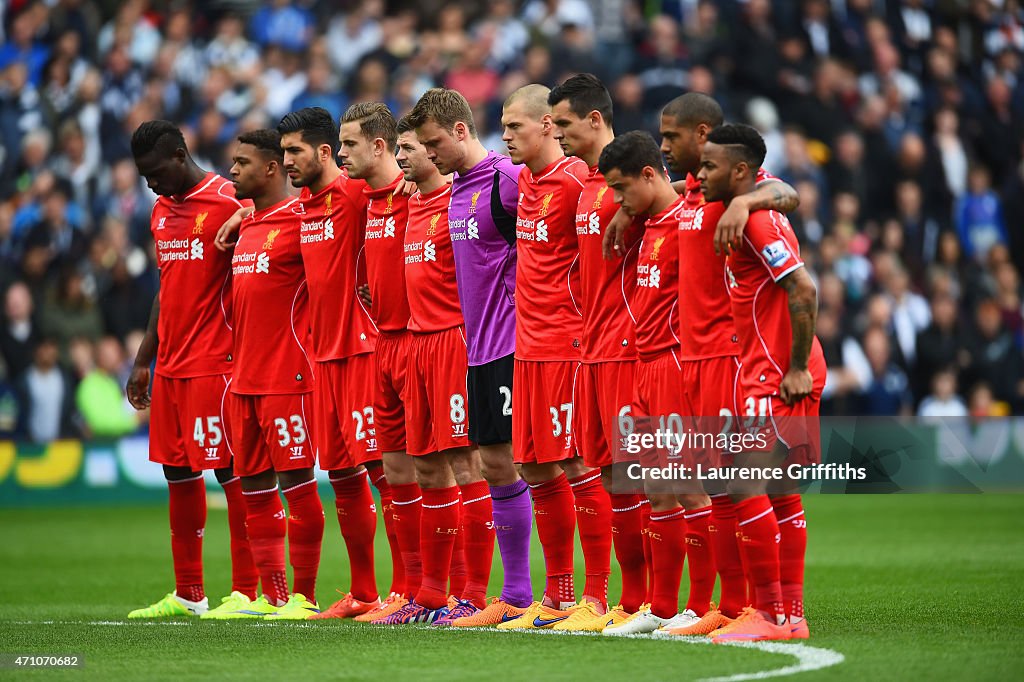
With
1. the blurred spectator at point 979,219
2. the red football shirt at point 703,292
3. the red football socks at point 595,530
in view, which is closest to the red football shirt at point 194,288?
the red football socks at point 595,530

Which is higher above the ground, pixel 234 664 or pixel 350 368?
pixel 350 368

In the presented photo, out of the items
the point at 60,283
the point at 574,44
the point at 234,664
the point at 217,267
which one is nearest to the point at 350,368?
the point at 217,267

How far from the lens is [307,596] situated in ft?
32.9

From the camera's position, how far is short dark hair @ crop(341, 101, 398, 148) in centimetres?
980

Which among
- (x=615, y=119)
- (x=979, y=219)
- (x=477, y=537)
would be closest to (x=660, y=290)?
(x=477, y=537)

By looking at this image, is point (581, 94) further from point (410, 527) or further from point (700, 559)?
point (410, 527)

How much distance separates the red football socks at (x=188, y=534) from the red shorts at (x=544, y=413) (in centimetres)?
261

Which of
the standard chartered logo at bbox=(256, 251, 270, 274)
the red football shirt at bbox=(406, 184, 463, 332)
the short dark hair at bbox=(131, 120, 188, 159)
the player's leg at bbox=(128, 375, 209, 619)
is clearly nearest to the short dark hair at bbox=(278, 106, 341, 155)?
the standard chartered logo at bbox=(256, 251, 270, 274)

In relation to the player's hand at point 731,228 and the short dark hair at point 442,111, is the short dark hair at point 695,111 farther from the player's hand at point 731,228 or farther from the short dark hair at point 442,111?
the short dark hair at point 442,111

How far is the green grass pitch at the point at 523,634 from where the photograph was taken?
701cm

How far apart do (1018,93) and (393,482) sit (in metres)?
15.4

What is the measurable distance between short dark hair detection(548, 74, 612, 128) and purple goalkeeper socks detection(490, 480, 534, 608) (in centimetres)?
213

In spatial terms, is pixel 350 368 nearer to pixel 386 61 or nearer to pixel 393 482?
pixel 393 482

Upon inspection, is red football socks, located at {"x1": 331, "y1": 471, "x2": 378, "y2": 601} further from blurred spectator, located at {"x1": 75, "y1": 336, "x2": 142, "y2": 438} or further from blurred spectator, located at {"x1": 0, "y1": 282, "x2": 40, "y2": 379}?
blurred spectator, located at {"x1": 0, "y1": 282, "x2": 40, "y2": 379}
